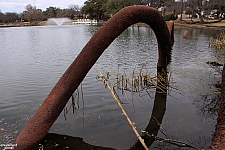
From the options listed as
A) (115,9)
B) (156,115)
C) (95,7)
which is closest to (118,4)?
(115,9)

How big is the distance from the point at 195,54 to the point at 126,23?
13029mm

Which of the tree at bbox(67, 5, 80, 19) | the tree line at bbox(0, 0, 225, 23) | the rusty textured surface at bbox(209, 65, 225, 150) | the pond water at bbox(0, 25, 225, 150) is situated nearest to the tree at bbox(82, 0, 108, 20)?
the tree line at bbox(0, 0, 225, 23)

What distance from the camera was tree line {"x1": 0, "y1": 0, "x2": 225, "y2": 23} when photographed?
49184 mm

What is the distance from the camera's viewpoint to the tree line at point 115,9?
49.2 metres

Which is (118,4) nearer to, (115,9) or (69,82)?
(115,9)

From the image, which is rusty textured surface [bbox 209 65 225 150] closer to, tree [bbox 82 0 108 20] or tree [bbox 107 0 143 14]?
tree [bbox 107 0 143 14]

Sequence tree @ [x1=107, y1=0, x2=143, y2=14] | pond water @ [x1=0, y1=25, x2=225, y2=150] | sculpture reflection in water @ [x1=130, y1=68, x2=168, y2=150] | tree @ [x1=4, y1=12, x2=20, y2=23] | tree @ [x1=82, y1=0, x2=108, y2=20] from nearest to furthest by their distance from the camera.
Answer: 1. sculpture reflection in water @ [x1=130, y1=68, x2=168, y2=150]
2. pond water @ [x1=0, y1=25, x2=225, y2=150]
3. tree @ [x1=107, y1=0, x2=143, y2=14]
4. tree @ [x1=82, y1=0, x2=108, y2=20]
5. tree @ [x1=4, y1=12, x2=20, y2=23]

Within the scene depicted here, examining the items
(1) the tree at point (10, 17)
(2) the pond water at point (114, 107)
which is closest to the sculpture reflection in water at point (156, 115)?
(2) the pond water at point (114, 107)

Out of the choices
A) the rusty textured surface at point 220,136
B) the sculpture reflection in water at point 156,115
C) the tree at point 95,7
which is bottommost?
the sculpture reflection in water at point 156,115

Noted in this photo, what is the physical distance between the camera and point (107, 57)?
17.2 m

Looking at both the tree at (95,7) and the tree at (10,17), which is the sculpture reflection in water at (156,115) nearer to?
the tree at (95,7)

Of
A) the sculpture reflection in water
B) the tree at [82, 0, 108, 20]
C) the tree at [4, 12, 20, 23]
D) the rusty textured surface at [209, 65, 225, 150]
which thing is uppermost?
the tree at [82, 0, 108, 20]

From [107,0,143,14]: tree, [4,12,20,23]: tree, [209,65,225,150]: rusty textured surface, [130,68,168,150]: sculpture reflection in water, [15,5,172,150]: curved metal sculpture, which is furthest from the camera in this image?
[4,12,20,23]: tree

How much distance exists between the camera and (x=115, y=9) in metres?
65.3
